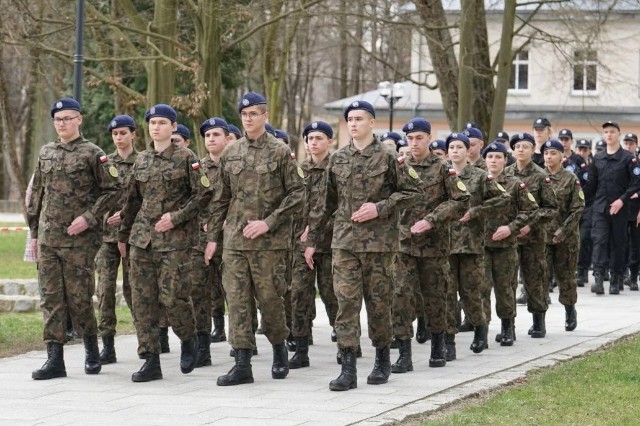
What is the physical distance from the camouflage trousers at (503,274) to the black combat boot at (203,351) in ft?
9.60

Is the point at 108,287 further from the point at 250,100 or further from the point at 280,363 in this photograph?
the point at 250,100

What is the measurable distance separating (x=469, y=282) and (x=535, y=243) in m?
1.59

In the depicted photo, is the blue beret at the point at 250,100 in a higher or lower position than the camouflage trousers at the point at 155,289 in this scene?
higher

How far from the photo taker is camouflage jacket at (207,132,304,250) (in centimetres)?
1099

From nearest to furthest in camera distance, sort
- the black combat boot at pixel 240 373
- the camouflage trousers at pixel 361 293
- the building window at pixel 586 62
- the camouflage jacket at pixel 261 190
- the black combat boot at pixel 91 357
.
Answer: the camouflage trousers at pixel 361 293 < the black combat boot at pixel 240 373 < the camouflage jacket at pixel 261 190 < the black combat boot at pixel 91 357 < the building window at pixel 586 62

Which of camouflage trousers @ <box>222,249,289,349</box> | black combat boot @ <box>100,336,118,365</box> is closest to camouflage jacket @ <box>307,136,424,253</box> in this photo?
camouflage trousers @ <box>222,249,289,349</box>

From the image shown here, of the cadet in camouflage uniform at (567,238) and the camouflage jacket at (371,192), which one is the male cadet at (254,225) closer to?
the camouflage jacket at (371,192)

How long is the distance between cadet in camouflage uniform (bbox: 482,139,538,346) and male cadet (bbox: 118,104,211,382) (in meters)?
3.42

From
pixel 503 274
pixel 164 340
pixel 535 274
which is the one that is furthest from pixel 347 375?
pixel 535 274

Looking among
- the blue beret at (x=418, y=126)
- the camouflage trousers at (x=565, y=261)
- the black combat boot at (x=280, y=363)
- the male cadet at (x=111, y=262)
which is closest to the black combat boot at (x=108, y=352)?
the male cadet at (x=111, y=262)

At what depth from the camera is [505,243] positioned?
44.9ft

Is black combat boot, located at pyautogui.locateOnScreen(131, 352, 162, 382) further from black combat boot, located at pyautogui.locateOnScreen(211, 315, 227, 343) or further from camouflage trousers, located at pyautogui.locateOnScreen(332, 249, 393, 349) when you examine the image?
black combat boot, located at pyautogui.locateOnScreen(211, 315, 227, 343)

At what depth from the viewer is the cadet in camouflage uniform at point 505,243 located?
1361 centimetres

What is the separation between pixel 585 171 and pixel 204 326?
31.9 feet
